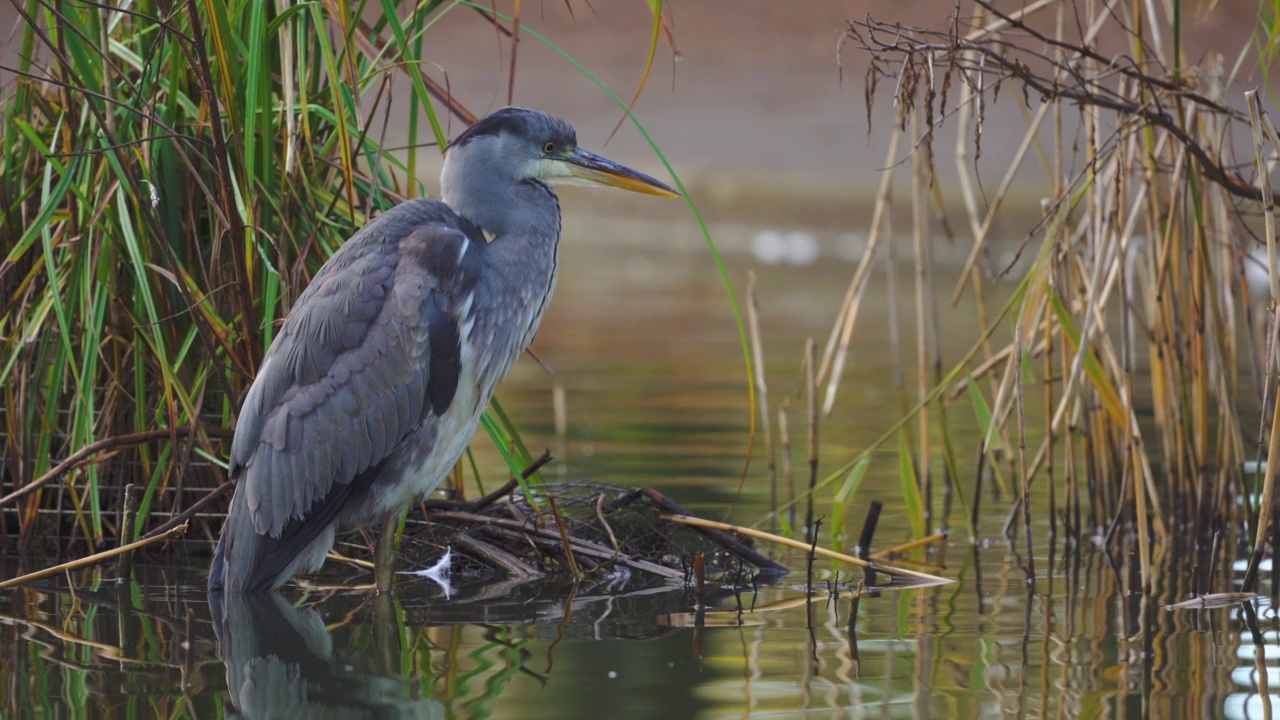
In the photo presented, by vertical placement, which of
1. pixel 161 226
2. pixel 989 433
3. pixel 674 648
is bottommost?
pixel 674 648

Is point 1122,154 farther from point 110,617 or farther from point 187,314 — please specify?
point 110,617

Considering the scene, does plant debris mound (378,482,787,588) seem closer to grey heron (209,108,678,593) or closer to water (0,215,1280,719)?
water (0,215,1280,719)

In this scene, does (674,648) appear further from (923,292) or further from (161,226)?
(923,292)

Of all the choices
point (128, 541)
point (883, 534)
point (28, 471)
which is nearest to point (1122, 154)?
point (883, 534)

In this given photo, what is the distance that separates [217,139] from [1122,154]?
2803 mm

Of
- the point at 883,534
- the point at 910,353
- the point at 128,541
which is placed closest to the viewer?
the point at 128,541

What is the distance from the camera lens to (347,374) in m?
4.06

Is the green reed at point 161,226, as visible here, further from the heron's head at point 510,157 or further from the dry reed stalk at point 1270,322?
the dry reed stalk at point 1270,322

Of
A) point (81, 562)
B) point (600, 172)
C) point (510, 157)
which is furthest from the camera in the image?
point (600, 172)

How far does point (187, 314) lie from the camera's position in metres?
4.59

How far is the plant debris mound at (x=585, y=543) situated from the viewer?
446 cm

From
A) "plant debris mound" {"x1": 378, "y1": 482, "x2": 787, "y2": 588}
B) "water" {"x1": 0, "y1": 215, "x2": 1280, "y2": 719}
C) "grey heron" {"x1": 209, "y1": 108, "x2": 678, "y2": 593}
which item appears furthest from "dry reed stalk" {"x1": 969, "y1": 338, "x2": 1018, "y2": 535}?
"grey heron" {"x1": 209, "y1": 108, "x2": 678, "y2": 593}

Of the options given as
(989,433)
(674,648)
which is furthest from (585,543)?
(989,433)

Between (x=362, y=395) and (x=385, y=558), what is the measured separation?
49 cm
